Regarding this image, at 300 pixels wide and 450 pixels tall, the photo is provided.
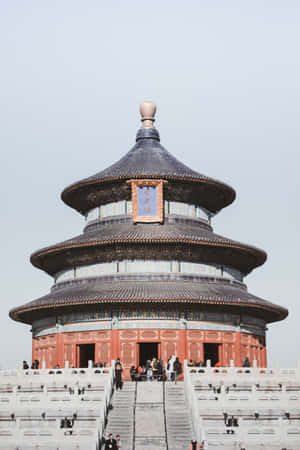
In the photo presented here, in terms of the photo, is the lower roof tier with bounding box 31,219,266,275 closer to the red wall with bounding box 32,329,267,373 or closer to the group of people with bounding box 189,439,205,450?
the red wall with bounding box 32,329,267,373

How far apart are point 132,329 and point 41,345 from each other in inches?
327

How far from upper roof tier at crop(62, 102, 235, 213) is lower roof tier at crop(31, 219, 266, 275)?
237 cm

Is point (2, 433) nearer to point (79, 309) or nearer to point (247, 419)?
point (247, 419)

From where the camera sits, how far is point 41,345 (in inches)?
1959

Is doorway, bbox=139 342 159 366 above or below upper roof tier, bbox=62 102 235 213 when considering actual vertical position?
below

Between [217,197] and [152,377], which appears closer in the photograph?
[152,377]

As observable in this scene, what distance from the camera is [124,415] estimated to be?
1115 inches

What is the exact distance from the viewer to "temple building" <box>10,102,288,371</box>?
44750 mm

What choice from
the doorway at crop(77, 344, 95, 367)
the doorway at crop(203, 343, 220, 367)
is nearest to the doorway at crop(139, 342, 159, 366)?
the doorway at crop(77, 344, 95, 367)

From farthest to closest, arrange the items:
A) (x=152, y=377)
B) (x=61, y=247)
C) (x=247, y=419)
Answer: (x=61, y=247) → (x=152, y=377) → (x=247, y=419)

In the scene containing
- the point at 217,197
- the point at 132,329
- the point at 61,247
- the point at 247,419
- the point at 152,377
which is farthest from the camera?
the point at 217,197

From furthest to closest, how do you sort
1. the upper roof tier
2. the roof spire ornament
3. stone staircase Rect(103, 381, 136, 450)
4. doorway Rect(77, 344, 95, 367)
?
1. the roof spire ornament
2. the upper roof tier
3. doorway Rect(77, 344, 95, 367)
4. stone staircase Rect(103, 381, 136, 450)

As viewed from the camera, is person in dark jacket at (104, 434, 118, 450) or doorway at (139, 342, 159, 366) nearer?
person in dark jacket at (104, 434, 118, 450)

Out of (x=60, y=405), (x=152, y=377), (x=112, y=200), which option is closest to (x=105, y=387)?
(x=60, y=405)
